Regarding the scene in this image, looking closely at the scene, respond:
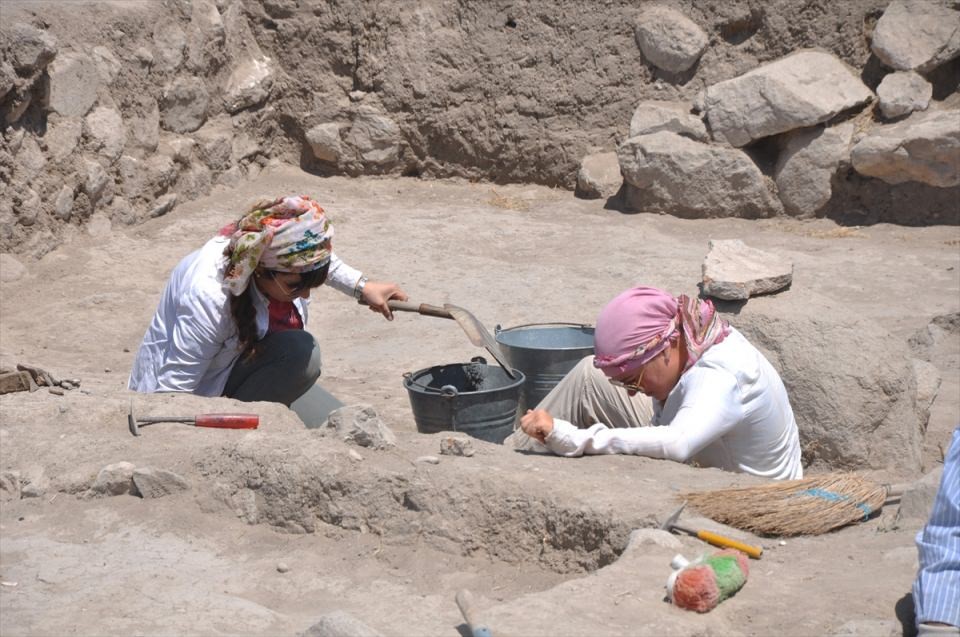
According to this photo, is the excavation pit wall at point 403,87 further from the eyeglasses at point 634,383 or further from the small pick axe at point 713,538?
the small pick axe at point 713,538

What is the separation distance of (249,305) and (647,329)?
5.33 ft

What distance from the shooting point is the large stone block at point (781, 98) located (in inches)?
357

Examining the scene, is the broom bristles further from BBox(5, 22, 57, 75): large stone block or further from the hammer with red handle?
BBox(5, 22, 57, 75): large stone block

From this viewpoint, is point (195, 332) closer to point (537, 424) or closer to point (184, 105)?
point (537, 424)

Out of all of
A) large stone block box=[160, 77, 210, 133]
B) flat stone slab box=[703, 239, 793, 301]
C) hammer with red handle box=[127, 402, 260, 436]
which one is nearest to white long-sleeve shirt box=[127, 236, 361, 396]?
hammer with red handle box=[127, 402, 260, 436]

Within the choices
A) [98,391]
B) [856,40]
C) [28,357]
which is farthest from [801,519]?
[856,40]

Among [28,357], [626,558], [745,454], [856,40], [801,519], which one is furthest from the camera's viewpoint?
[856,40]

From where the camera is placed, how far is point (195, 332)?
4.60 metres

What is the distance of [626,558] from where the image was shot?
3.23 metres

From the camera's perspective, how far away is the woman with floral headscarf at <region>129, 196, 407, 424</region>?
4.50m

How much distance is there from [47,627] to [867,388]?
11.1 ft

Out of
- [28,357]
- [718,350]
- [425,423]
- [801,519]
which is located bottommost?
[28,357]

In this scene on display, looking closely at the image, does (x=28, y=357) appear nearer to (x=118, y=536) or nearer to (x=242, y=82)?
(x=118, y=536)

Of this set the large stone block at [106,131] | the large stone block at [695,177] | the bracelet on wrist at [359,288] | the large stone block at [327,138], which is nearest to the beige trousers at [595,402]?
the bracelet on wrist at [359,288]
